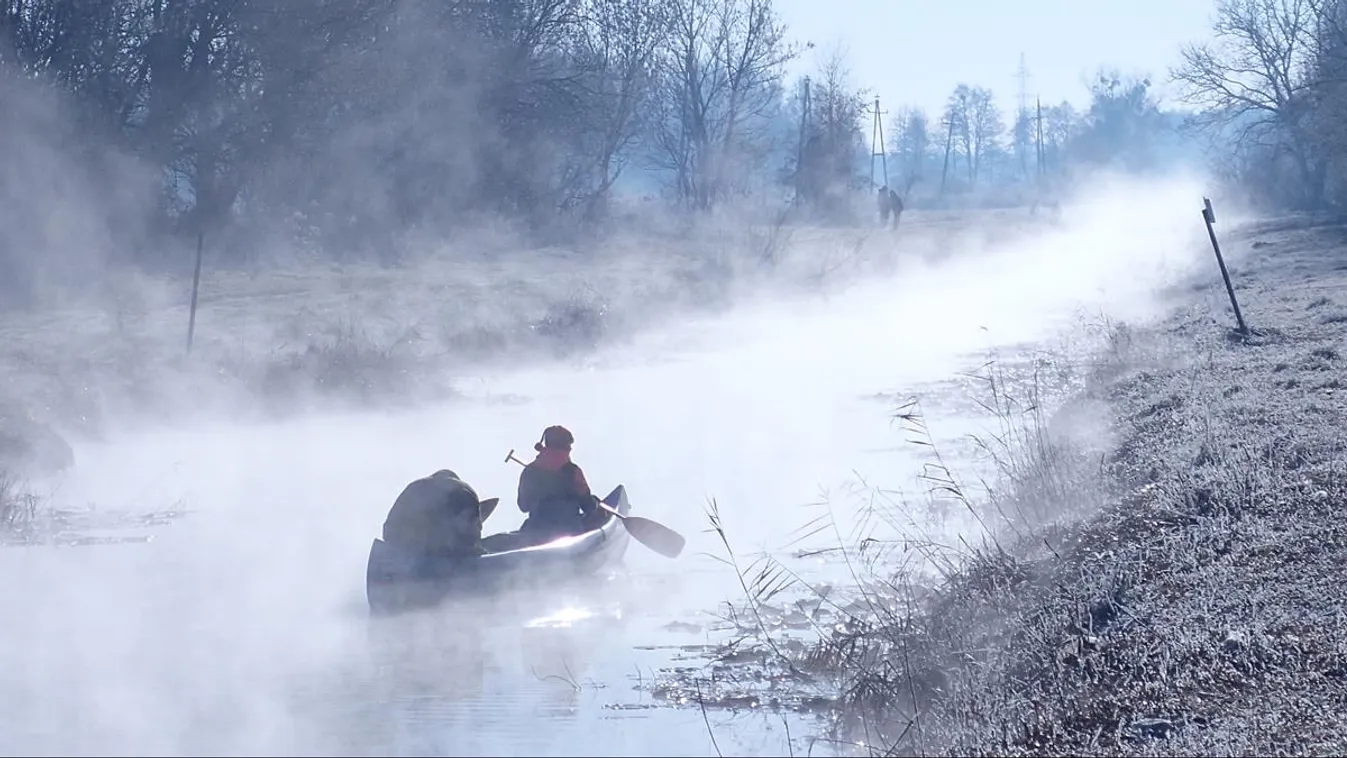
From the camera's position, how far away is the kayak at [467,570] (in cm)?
1154

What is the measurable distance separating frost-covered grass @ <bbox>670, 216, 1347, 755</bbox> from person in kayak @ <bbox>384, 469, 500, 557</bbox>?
2124 millimetres

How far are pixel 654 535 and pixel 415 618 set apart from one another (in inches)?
99.2

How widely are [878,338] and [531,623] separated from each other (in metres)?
21.8

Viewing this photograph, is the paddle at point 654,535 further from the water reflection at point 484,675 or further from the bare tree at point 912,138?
the bare tree at point 912,138

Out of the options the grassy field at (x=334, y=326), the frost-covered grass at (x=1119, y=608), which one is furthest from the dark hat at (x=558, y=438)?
the grassy field at (x=334, y=326)

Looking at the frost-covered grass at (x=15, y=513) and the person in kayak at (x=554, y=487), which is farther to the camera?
the frost-covered grass at (x=15, y=513)

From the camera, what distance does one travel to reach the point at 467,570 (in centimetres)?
1171

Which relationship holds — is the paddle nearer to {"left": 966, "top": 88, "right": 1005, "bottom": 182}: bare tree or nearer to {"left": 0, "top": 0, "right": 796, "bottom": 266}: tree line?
{"left": 0, "top": 0, "right": 796, "bottom": 266}: tree line

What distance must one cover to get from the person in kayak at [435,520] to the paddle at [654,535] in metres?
1.47

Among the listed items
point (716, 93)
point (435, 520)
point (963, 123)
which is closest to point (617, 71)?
point (716, 93)

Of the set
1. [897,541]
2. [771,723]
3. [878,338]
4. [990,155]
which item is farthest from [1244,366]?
[990,155]

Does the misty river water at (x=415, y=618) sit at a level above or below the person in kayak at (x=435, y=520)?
below

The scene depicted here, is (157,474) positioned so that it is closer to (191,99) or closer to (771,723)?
(771,723)

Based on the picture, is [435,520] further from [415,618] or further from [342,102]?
[342,102]
